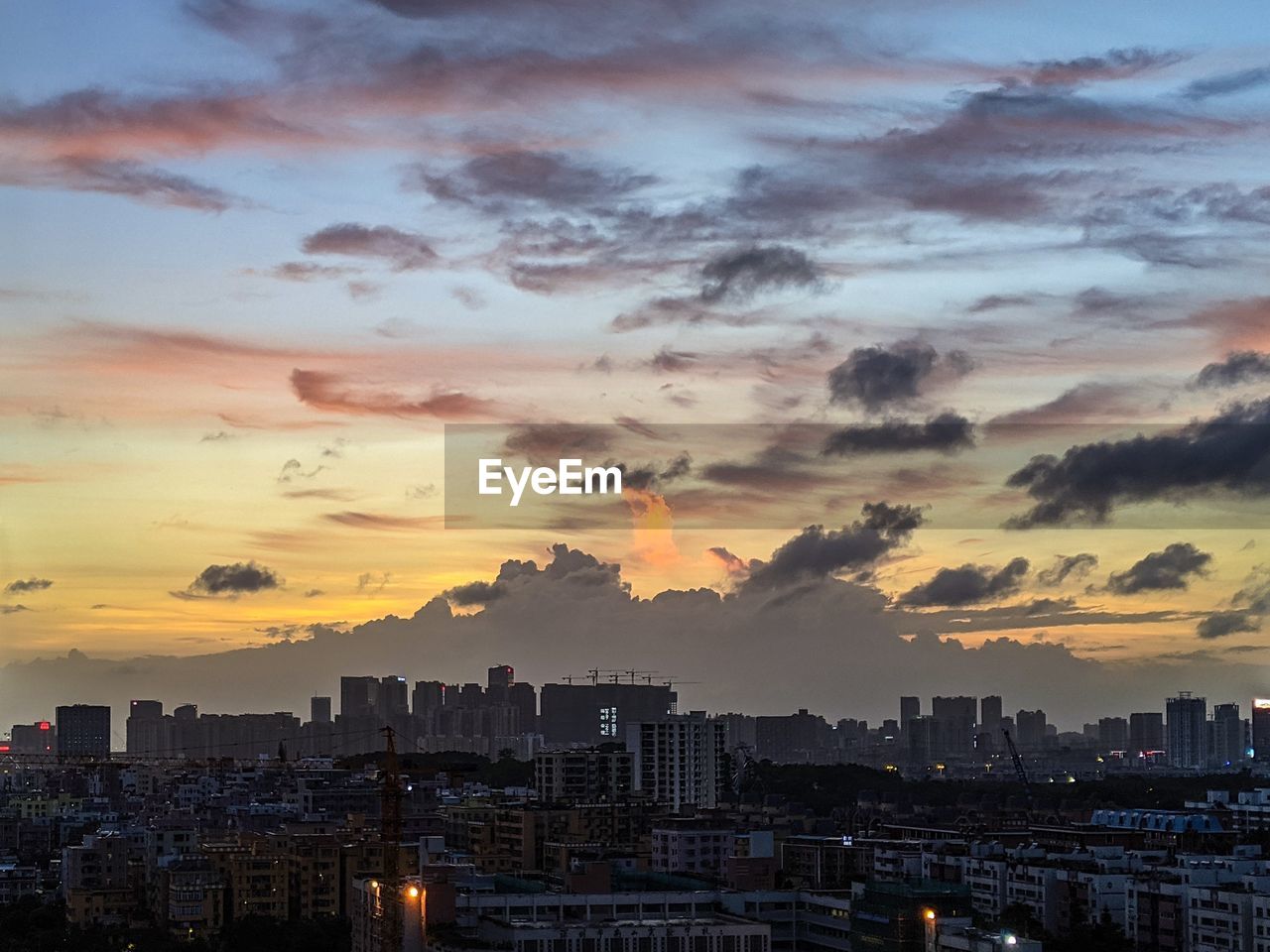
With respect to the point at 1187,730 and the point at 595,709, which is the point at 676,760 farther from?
the point at 1187,730

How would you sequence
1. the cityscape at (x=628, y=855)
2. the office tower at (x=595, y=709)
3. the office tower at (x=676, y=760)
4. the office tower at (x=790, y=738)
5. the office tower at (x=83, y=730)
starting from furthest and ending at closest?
1. the office tower at (x=790, y=738)
2. the office tower at (x=83, y=730)
3. the office tower at (x=595, y=709)
4. the office tower at (x=676, y=760)
5. the cityscape at (x=628, y=855)

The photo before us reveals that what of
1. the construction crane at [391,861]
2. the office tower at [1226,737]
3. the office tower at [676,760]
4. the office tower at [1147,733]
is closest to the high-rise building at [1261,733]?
the office tower at [1226,737]

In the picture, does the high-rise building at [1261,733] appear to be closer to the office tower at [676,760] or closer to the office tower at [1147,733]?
the office tower at [1147,733]

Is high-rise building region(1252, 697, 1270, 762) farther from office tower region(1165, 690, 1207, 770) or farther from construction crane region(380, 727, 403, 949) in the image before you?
construction crane region(380, 727, 403, 949)

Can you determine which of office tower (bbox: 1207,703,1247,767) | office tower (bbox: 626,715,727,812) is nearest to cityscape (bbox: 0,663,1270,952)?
office tower (bbox: 626,715,727,812)

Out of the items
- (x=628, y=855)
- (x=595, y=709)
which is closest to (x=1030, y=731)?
(x=595, y=709)

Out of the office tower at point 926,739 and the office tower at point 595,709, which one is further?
the office tower at point 926,739
